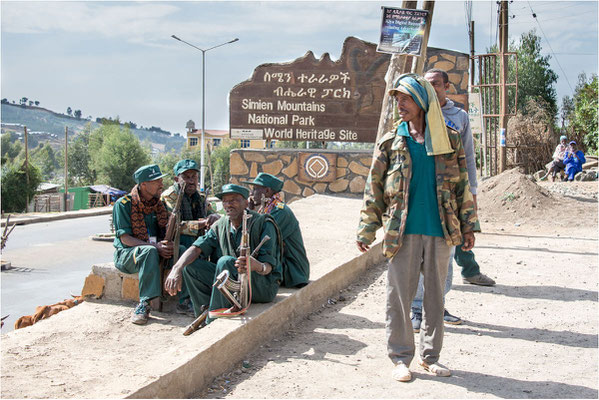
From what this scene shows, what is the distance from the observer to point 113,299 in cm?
585

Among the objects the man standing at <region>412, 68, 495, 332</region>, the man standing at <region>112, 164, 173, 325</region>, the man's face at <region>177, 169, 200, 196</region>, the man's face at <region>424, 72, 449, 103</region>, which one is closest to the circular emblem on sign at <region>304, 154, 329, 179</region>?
the man's face at <region>177, 169, 200, 196</region>

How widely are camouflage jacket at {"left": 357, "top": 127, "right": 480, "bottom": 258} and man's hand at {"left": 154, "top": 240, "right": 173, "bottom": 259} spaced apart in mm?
2348

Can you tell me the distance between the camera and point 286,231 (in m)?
5.28

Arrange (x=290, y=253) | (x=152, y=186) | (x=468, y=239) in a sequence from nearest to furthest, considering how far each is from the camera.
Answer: (x=468, y=239) → (x=290, y=253) → (x=152, y=186)

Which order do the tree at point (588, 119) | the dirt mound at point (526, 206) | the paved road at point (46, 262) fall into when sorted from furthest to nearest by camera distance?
the tree at point (588, 119), the paved road at point (46, 262), the dirt mound at point (526, 206)

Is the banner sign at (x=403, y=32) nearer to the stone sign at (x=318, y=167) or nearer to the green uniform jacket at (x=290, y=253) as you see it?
the green uniform jacket at (x=290, y=253)

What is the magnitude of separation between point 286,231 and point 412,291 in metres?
1.80

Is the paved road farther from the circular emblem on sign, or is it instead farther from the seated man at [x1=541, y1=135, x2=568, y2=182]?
the seated man at [x1=541, y1=135, x2=568, y2=182]

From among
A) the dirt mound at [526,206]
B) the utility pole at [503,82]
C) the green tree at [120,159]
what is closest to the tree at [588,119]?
the utility pole at [503,82]

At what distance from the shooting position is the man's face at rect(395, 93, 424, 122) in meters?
3.64

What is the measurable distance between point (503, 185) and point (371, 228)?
986cm

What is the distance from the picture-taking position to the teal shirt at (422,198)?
3.60m

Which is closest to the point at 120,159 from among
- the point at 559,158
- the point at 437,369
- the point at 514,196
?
the point at 559,158

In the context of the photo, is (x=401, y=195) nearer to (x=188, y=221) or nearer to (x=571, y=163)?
(x=188, y=221)
